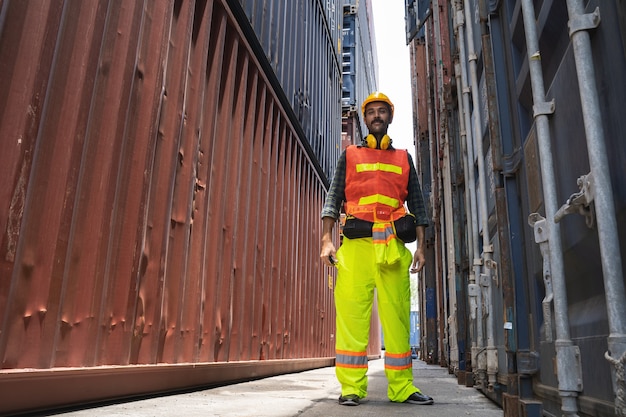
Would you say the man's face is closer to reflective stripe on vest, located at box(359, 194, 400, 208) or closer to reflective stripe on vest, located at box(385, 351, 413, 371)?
reflective stripe on vest, located at box(359, 194, 400, 208)

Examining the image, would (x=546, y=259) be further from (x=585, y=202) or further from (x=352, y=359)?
(x=352, y=359)

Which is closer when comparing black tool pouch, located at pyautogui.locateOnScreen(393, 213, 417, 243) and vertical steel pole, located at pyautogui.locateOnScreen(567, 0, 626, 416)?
vertical steel pole, located at pyautogui.locateOnScreen(567, 0, 626, 416)

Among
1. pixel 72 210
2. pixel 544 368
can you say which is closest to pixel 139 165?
pixel 72 210

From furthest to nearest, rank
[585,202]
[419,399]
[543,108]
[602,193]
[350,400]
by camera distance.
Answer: [419,399], [350,400], [543,108], [585,202], [602,193]

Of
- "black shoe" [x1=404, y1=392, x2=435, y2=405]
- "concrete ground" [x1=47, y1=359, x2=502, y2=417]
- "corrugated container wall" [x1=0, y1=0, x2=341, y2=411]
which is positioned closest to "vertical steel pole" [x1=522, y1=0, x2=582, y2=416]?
"concrete ground" [x1=47, y1=359, x2=502, y2=417]

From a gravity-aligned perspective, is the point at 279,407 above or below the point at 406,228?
below

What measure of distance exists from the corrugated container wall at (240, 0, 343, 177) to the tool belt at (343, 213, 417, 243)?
2978 millimetres

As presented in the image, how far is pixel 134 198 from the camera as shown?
2998mm

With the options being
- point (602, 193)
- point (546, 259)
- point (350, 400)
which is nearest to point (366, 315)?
point (350, 400)

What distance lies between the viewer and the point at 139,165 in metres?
3.06

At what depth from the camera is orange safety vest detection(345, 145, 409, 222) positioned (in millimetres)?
3248

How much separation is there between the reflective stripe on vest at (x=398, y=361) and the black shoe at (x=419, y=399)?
0.17 meters

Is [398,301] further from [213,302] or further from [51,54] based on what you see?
[51,54]

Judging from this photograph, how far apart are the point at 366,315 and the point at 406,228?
1.95ft
